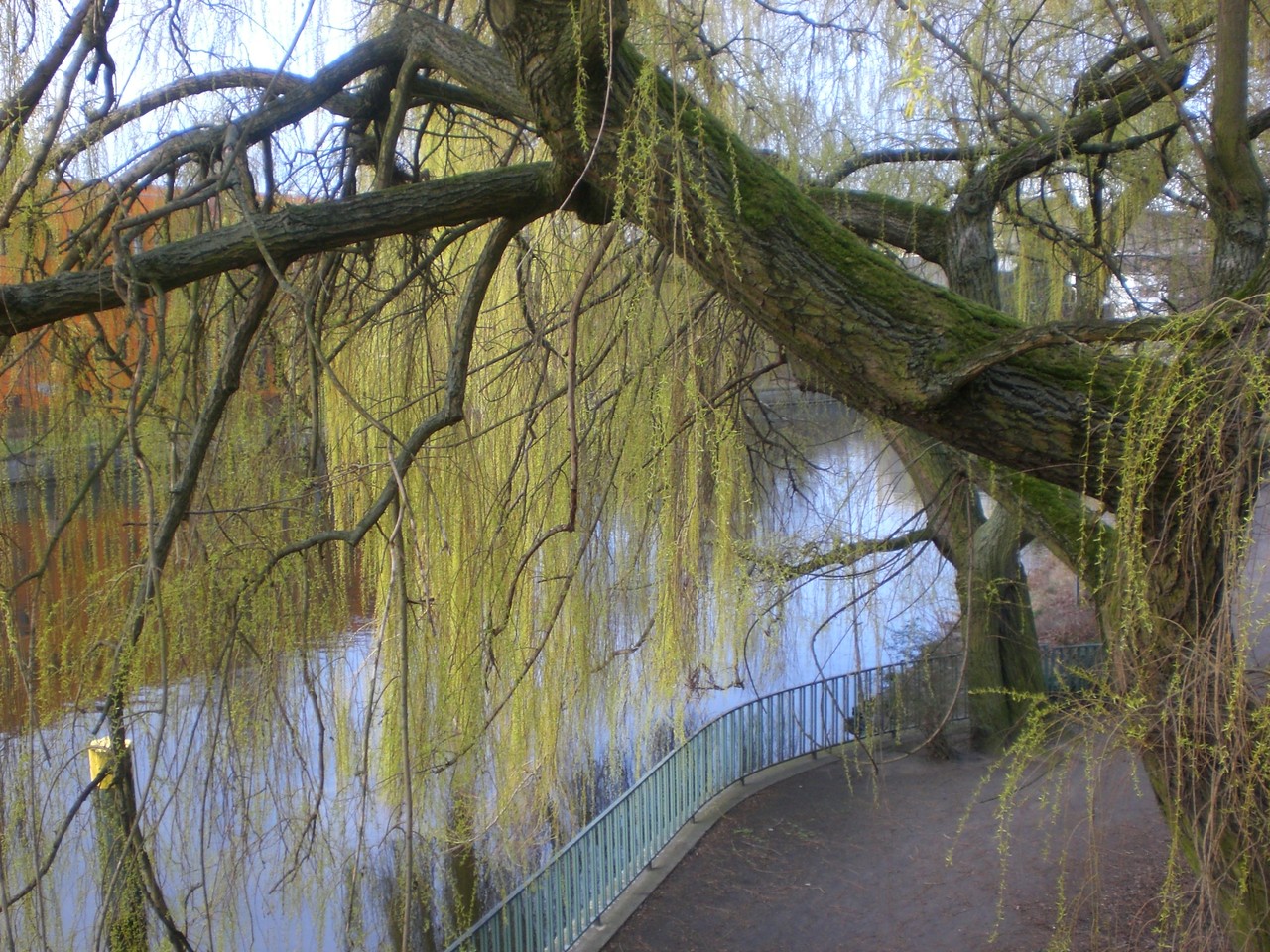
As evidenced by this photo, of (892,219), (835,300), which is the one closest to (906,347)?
(835,300)

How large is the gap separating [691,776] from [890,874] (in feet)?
5.00

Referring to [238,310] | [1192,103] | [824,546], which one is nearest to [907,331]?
[238,310]

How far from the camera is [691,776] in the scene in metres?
7.53

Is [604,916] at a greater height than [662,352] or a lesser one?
lesser

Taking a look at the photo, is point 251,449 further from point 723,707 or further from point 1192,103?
point 723,707

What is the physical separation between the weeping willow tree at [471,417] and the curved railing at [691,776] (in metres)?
0.91

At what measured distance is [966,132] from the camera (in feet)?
15.5

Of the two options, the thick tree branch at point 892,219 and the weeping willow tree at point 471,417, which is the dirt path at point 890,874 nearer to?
the thick tree branch at point 892,219

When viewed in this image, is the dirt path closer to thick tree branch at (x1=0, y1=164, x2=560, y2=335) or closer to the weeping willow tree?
the weeping willow tree

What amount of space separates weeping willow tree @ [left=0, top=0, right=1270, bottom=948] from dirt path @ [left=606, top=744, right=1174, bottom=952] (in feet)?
9.72

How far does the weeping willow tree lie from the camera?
195cm

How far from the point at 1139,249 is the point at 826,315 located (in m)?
4.78

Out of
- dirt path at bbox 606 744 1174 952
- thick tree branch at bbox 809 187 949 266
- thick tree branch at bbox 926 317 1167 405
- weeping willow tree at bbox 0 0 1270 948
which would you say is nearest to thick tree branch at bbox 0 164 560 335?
weeping willow tree at bbox 0 0 1270 948

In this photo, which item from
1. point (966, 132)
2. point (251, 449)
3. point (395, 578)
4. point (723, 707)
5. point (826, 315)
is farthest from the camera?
point (723, 707)
